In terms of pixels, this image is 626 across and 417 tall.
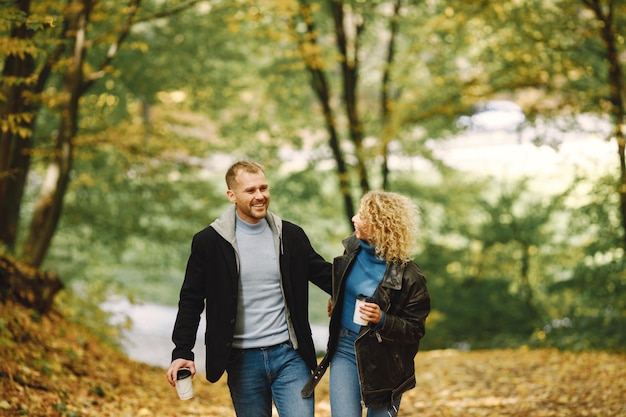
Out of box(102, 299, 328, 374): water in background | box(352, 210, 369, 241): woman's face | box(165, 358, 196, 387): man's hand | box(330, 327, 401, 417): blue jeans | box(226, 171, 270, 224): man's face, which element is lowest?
box(102, 299, 328, 374): water in background

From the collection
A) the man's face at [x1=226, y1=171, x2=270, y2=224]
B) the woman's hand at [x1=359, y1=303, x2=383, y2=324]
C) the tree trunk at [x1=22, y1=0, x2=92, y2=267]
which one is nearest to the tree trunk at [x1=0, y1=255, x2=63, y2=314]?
the tree trunk at [x1=22, y1=0, x2=92, y2=267]

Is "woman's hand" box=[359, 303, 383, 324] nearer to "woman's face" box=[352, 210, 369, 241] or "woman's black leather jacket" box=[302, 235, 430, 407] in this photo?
"woman's black leather jacket" box=[302, 235, 430, 407]

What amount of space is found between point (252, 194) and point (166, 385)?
16.7 feet

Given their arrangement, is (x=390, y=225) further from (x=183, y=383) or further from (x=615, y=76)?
(x=615, y=76)

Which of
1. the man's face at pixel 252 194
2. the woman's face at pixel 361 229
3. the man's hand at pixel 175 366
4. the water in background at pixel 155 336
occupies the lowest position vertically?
the water in background at pixel 155 336

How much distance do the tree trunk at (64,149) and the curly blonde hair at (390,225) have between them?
5.99 m

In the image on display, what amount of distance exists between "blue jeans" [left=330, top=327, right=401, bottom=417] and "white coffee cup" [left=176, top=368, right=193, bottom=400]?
28.1 inches

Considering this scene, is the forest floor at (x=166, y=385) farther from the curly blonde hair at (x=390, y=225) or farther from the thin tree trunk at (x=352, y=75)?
the thin tree trunk at (x=352, y=75)

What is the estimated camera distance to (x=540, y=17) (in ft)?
33.0

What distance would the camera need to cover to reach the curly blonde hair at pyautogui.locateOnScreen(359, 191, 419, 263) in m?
3.72

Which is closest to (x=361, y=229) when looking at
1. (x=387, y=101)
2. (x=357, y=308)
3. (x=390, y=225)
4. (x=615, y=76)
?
(x=390, y=225)

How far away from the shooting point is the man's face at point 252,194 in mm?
3789

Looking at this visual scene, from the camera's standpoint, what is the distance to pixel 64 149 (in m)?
9.07

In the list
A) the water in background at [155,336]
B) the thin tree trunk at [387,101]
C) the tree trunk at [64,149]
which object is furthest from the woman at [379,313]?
the water in background at [155,336]
